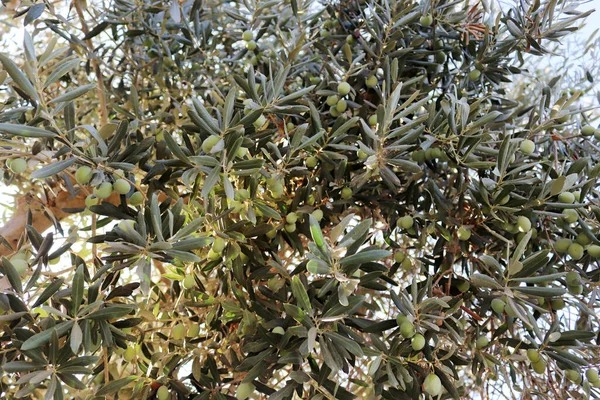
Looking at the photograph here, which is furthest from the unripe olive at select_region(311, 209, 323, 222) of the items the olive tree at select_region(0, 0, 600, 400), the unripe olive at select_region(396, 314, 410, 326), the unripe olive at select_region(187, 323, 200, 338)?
the unripe olive at select_region(187, 323, 200, 338)

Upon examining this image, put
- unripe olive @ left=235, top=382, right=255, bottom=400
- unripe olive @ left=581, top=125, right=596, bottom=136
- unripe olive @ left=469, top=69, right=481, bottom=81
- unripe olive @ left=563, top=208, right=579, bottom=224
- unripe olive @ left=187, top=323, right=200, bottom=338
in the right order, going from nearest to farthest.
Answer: unripe olive @ left=235, top=382, right=255, bottom=400
unripe olive @ left=563, top=208, right=579, bottom=224
unripe olive @ left=187, top=323, right=200, bottom=338
unripe olive @ left=581, top=125, right=596, bottom=136
unripe olive @ left=469, top=69, right=481, bottom=81

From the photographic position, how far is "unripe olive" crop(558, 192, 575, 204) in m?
1.29

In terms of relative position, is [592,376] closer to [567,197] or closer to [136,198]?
[567,197]

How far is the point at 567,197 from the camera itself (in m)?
1.29

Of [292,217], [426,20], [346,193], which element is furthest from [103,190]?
[426,20]

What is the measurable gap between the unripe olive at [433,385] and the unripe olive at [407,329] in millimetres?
123

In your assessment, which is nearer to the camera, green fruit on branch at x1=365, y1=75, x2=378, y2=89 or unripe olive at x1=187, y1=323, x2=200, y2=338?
unripe olive at x1=187, y1=323, x2=200, y2=338

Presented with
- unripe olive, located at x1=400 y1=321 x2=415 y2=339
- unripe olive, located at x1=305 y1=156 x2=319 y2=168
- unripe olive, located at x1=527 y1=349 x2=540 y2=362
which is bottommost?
unripe olive, located at x1=527 y1=349 x2=540 y2=362

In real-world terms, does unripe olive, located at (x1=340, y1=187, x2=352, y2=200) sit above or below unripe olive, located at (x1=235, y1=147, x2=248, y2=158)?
below

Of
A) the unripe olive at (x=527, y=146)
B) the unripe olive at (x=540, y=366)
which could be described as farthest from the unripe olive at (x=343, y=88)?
the unripe olive at (x=540, y=366)

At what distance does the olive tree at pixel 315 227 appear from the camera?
1122 mm

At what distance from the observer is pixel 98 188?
3.84 ft

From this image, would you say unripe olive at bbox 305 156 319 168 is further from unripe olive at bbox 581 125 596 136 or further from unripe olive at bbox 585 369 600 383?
unripe olive at bbox 585 369 600 383

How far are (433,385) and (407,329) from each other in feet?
0.49
